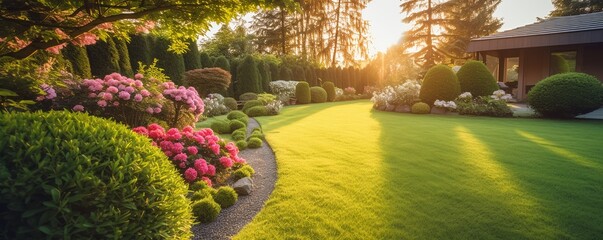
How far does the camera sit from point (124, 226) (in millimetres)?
1743

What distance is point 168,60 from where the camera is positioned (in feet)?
46.6

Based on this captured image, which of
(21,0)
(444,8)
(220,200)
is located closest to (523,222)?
(220,200)

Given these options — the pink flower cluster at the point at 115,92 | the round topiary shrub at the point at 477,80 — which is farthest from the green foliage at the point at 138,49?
the round topiary shrub at the point at 477,80

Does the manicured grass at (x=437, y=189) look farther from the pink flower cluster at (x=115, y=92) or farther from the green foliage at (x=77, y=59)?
the green foliage at (x=77, y=59)

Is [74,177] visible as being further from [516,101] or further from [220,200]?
[516,101]

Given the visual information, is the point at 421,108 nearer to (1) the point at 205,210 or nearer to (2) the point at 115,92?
(2) the point at 115,92

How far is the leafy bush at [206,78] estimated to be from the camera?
1391cm

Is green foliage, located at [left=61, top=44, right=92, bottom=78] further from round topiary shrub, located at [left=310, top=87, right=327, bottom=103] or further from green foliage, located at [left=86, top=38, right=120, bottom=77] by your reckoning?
round topiary shrub, located at [left=310, top=87, right=327, bottom=103]

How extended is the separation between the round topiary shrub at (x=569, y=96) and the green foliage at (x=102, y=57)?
1474 cm

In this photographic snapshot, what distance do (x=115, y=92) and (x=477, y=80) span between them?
1406cm

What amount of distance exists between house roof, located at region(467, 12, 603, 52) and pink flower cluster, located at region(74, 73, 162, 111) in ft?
56.9

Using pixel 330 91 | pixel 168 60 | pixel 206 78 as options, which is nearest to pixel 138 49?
pixel 168 60

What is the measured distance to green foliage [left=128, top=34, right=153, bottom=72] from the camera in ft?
40.5

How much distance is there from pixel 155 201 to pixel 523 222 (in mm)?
3371
